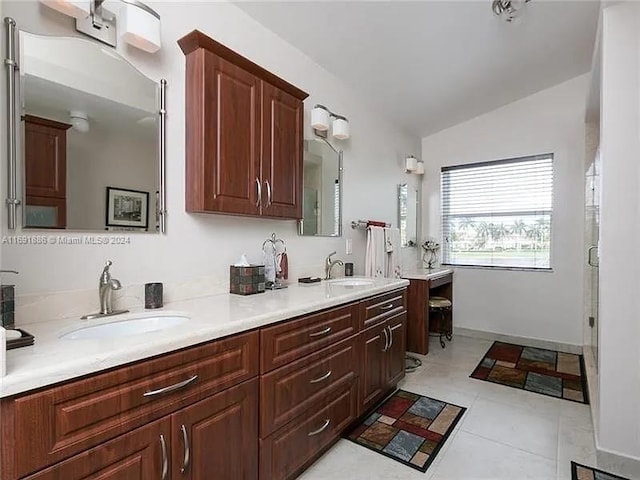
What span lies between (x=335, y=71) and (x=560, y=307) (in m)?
3.35

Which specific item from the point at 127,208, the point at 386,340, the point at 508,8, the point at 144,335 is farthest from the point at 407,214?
the point at 144,335

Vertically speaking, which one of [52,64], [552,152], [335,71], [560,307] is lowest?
[560,307]

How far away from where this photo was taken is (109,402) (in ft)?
3.19

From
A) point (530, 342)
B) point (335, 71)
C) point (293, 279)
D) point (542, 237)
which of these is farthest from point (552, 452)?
point (335, 71)

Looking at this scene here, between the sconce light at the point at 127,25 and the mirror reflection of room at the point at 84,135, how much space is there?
68 mm

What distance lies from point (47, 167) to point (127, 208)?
328mm

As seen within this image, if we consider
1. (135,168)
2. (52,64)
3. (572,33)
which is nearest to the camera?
(52,64)

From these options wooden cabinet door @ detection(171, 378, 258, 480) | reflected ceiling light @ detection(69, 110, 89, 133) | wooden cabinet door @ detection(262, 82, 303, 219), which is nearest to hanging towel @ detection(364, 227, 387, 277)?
wooden cabinet door @ detection(262, 82, 303, 219)

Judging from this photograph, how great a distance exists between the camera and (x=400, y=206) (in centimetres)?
404

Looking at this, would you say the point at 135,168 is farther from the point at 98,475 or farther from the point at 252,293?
the point at 98,475

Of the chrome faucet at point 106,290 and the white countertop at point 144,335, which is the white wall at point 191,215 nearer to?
the chrome faucet at point 106,290

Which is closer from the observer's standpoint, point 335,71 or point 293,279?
point 293,279

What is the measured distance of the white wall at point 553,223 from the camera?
3666mm

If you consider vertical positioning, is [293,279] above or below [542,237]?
below
